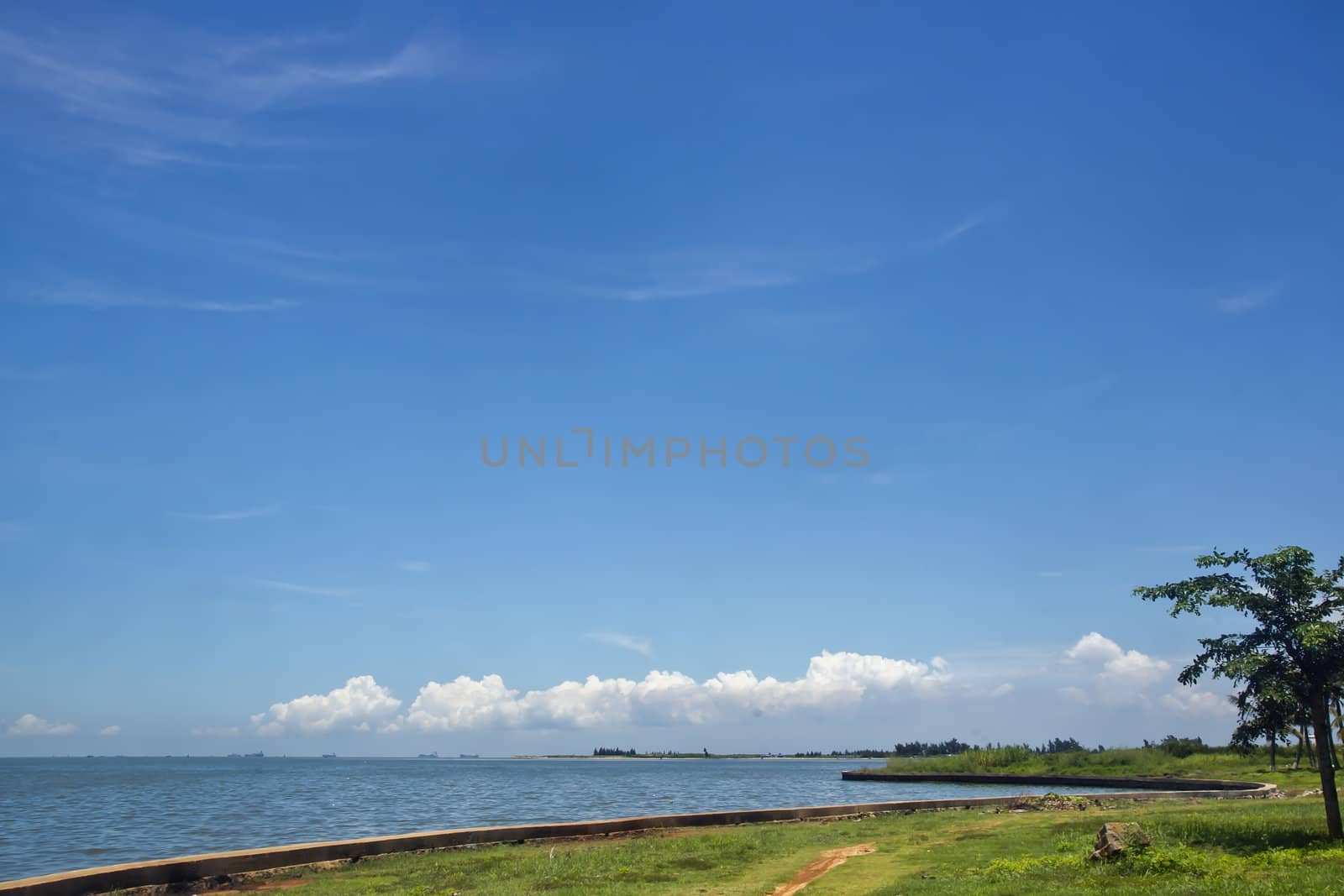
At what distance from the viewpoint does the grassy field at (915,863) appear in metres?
16.2

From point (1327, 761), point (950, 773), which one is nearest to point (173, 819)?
point (1327, 761)

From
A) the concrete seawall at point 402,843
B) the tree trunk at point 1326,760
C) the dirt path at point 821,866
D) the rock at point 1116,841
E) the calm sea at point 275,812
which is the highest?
the tree trunk at point 1326,760

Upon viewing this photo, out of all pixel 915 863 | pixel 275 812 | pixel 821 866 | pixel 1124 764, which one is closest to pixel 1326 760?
pixel 915 863

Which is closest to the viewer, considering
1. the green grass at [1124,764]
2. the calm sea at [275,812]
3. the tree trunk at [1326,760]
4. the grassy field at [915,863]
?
the grassy field at [915,863]

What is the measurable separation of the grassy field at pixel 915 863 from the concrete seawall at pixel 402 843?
76cm

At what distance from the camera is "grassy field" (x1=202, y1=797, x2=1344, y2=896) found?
16.2m

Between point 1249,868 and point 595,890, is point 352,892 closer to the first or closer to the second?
point 595,890

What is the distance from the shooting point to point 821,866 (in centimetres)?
2247

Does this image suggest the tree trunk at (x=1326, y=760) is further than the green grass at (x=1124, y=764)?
No

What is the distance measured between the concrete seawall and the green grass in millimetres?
12458

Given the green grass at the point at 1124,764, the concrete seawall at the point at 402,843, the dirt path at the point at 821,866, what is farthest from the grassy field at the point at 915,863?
the green grass at the point at 1124,764

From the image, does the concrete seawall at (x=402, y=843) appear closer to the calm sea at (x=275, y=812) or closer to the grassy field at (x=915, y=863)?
the grassy field at (x=915, y=863)

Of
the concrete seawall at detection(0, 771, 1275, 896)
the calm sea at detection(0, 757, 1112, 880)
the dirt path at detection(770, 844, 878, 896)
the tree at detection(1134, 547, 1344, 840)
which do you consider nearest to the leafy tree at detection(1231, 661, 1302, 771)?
the tree at detection(1134, 547, 1344, 840)

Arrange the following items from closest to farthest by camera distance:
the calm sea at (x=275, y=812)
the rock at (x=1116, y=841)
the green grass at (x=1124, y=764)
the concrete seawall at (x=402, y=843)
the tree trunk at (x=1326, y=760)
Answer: the rock at (x=1116, y=841)
the concrete seawall at (x=402, y=843)
the tree trunk at (x=1326, y=760)
the calm sea at (x=275, y=812)
the green grass at (x=1124, y=764)
